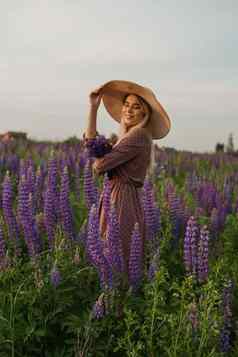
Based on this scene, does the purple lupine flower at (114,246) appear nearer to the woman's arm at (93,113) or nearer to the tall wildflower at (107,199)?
the tall wildflower at (107,199)

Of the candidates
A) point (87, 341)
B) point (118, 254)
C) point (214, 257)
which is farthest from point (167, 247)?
point (87, 341)

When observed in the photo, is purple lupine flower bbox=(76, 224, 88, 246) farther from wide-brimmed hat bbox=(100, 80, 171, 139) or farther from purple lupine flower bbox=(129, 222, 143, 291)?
wide-brimmed hat bbox=(100, 80, 171, 139)

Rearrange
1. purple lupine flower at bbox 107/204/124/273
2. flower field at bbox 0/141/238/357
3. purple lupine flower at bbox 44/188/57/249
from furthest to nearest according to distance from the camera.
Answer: purple lupine flower at bbox 44/188/57/249, purple lupine flower at bbox 107/204/124/273, flower field at bbox 0/141/238/357

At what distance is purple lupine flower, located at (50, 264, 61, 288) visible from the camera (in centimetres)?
435

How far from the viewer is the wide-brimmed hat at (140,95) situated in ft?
18.5

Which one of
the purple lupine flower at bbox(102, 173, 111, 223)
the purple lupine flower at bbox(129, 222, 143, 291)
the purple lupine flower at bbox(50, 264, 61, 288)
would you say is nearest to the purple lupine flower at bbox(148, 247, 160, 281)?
the purple lupine flower at bbox(129, 222, 143, 291)

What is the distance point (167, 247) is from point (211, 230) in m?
1.29

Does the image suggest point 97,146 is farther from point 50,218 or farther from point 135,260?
point 135,260

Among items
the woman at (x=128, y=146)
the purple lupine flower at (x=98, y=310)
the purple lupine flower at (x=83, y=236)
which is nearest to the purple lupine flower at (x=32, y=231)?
the purple lupine flower at (x=83, y=236)

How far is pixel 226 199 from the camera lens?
9.39 meters

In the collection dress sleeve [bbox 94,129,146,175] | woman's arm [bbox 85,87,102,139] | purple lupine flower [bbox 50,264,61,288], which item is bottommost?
purple lupine flower [bbox 50,264,61,288]

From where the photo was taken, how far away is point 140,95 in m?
5.68

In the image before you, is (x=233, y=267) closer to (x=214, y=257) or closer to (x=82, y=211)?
(x=214, y=257)

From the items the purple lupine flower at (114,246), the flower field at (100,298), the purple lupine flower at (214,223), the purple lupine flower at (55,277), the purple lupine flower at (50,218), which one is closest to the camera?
the flower field at (100,298)
